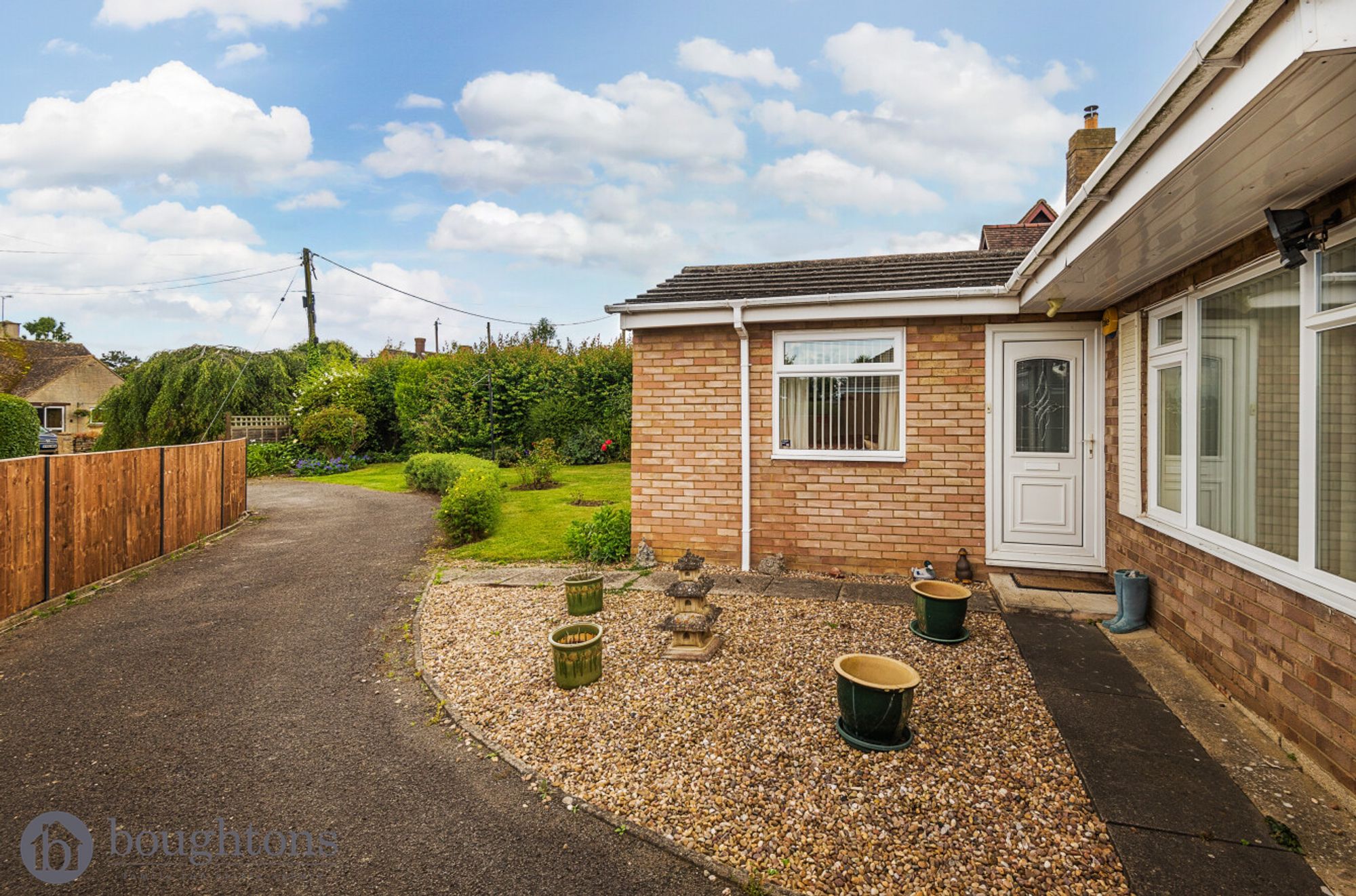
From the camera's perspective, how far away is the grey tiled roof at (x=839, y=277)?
267 inches

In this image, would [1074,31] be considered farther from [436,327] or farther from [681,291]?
[436,327]

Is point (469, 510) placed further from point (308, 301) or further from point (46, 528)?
point (308, 301)

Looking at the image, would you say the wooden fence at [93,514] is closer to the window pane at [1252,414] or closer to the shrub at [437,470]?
the shrub at [437,470]

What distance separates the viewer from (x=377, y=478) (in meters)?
18.1

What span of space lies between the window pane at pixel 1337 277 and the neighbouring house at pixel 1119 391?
0.01 m

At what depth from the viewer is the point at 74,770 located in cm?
332

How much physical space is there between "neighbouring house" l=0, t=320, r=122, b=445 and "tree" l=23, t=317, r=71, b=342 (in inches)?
1335

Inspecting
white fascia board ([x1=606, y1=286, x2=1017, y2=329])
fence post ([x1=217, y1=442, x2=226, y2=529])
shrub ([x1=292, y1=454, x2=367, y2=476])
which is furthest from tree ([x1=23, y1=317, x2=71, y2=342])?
Result: white fascia board ([x1=606, y1=286, x2=1017, y2=329])

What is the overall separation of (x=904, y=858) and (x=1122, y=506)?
14.6 ft

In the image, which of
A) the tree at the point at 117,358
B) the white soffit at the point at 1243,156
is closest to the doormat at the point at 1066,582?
the white soffit at the point at 1243,156

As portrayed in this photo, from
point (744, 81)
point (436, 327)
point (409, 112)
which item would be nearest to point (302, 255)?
point (409, 112)

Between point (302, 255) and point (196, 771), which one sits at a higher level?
point (302, 255)

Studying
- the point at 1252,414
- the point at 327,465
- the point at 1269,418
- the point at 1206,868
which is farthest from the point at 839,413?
the point at 327,465

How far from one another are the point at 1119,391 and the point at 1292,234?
2.96 m
